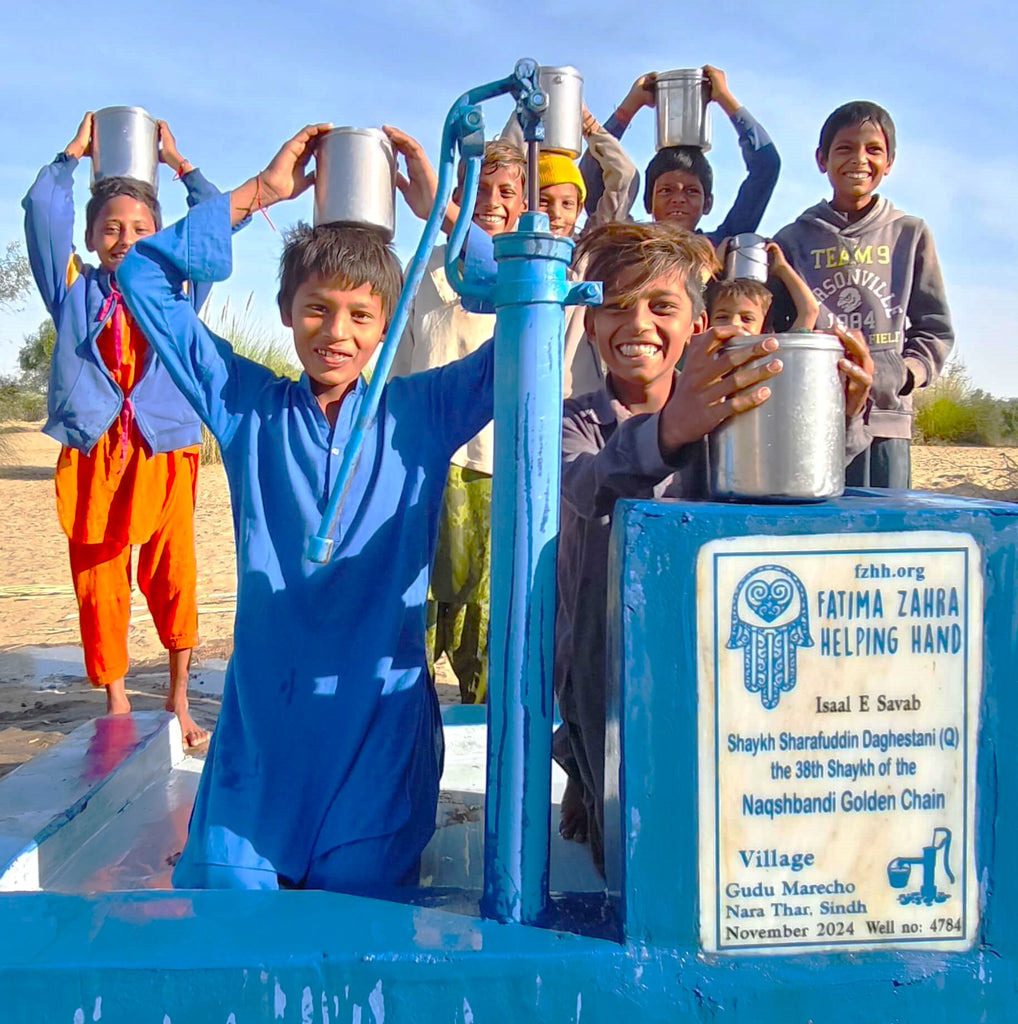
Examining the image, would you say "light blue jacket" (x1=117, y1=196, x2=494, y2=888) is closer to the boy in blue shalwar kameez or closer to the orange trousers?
the boy in blue shalwar kameez

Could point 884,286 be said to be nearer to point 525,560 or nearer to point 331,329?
point 331,329

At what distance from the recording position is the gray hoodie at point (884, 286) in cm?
333

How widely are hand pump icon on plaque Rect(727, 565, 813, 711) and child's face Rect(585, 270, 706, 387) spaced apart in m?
0.68

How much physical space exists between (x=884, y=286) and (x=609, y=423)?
1804 millimetres

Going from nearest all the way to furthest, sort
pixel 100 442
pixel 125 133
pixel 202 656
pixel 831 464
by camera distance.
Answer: pixel 831 464 < pixel 125 133 < pixel 100 442 < pixel 202 656

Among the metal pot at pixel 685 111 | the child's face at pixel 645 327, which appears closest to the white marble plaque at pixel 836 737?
the child's face at pixel 645 327

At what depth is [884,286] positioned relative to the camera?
335 cm

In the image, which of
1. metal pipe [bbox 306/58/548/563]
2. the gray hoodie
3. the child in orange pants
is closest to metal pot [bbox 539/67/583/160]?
the gray hoodie

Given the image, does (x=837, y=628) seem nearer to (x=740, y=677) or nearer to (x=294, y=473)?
(x=740, y=677)

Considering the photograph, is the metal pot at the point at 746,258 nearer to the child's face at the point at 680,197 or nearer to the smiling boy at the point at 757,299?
the smiling boy at the point at 757,299

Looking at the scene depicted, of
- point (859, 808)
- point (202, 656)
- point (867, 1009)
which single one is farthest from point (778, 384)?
point (202, 656)

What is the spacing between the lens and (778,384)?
143cm

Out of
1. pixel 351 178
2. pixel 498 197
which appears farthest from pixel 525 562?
pixel 498 197

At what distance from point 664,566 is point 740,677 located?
0.18 meters
